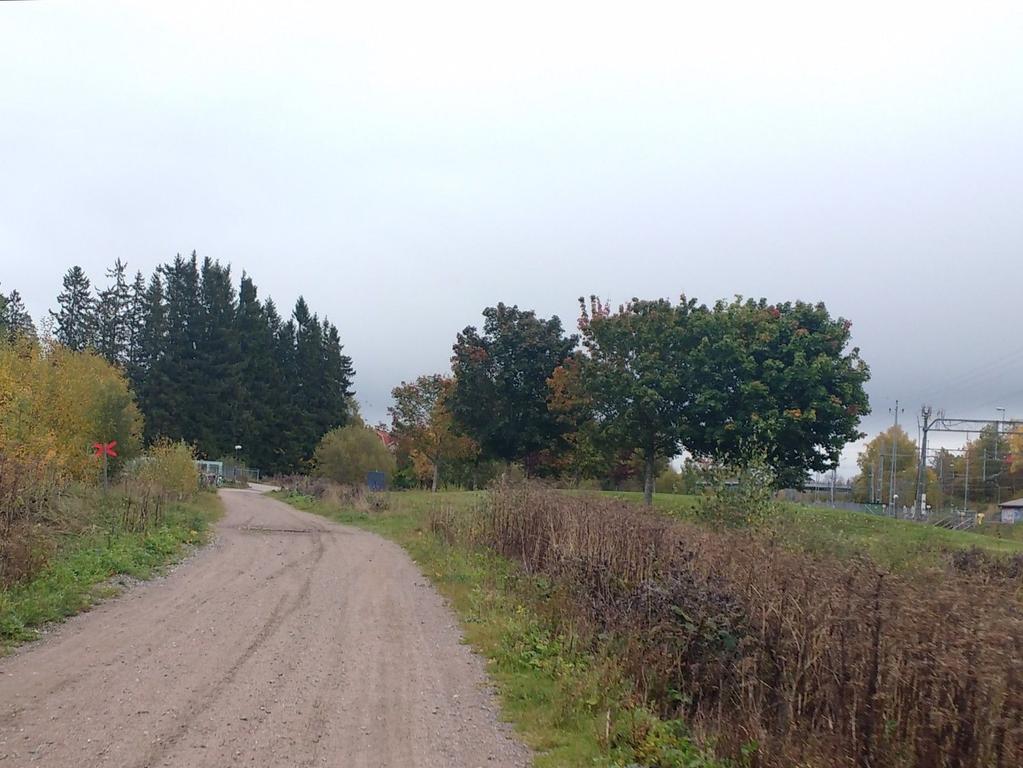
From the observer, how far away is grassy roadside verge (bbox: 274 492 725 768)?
258 inches

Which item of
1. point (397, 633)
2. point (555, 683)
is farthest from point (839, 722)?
point (397, 633)

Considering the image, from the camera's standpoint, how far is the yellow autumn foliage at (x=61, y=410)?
23.8 m

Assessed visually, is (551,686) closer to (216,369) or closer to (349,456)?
(349,456)

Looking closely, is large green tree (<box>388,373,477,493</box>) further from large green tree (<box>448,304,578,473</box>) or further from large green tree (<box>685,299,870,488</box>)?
→ large green tree (<box>685,299,870,488</box>)

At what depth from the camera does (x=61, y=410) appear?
30078 millimetres

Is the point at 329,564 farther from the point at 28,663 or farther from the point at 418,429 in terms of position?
the point at 418,429

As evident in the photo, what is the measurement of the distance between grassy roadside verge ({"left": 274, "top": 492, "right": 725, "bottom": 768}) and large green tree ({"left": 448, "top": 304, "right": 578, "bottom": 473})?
29.6m

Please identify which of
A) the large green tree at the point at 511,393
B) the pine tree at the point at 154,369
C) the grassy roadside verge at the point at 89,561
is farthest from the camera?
the pine tree at the point at 154,369

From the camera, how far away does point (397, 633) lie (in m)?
11.4

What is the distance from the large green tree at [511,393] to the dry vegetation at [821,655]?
3561 cm

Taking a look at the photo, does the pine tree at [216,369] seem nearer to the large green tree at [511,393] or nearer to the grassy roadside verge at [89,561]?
the large green tree at [511,393]

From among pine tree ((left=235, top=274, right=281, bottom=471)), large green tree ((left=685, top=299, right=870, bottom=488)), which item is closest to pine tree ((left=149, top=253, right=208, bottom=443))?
pine tree ((left=235, top=274, right=281, bottom=471))

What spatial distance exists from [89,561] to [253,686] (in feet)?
29.3

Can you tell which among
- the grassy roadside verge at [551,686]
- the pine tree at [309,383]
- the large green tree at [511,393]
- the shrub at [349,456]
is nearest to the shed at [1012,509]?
the large green tree at [511,393]
